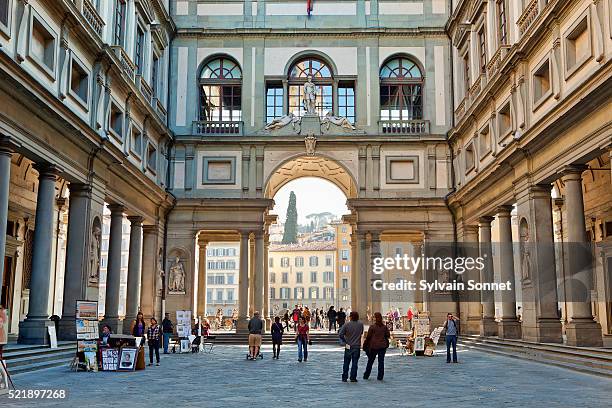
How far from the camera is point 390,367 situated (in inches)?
750

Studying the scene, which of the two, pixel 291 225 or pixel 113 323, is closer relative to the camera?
pixel 113 323

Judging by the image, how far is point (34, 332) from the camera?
1923 centimetres

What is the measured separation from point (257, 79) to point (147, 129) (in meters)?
7.52

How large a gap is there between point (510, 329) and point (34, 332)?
16763 mm

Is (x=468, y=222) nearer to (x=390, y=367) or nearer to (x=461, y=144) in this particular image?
(x=461, y=144)

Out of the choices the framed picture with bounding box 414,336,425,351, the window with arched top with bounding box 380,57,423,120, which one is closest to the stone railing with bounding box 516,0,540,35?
the framed picture with bounding box 414,336,425,351

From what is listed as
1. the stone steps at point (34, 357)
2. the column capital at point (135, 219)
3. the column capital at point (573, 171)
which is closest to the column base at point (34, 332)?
the stone steps at point (34, 357)

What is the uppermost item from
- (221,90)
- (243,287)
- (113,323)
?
(221,90)

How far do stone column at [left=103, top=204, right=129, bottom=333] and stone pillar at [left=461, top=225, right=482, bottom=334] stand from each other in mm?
15656

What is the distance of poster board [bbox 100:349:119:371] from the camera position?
17609 mm

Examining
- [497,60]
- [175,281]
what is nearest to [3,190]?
[175,281]

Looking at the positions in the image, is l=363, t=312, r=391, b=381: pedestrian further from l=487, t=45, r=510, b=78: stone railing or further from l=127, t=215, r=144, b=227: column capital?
l=127, t=215, r=144, b=227: column capital

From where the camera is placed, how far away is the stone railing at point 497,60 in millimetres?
24981

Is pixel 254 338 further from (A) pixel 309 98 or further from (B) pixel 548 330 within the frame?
(A) pixel 309 98
